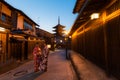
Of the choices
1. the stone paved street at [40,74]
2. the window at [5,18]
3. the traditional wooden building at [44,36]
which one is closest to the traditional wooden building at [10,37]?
the window at [5,18]

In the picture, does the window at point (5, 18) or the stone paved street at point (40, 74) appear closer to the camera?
the stone paved street at point (40, 74)

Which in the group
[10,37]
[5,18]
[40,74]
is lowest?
[40,74]

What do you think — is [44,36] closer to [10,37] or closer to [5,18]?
[5,18]

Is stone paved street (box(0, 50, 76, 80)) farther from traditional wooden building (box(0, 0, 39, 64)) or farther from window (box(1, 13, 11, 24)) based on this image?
window (box(1, 13, 11, 24))

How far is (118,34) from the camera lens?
5.40 m

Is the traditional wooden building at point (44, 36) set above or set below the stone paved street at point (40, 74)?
above

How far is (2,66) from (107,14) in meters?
9.21

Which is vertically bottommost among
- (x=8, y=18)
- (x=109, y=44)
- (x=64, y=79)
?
(x=64, y=79)

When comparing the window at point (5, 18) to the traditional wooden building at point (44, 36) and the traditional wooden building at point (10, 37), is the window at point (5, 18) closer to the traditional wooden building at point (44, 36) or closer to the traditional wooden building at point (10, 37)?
the traditional wooden building at point (10, 37)

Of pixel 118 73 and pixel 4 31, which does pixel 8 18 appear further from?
pixel 118 73

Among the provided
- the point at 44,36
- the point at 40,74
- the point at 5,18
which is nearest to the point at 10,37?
the point at 5,18

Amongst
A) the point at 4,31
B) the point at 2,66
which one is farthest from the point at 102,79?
the point at 4,31

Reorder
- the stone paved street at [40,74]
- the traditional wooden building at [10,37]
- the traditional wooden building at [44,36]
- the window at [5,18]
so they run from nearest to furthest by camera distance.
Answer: the stone paved street at [40,74] → the traditional wooden building at [10,37] → the window at [5,18] → the traditional wooden building at [44,36]

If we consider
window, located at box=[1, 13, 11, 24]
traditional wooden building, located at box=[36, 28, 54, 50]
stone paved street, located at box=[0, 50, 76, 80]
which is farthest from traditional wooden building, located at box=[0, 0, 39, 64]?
traditional wooden building, located at box=[36, 28, 54, 50]
